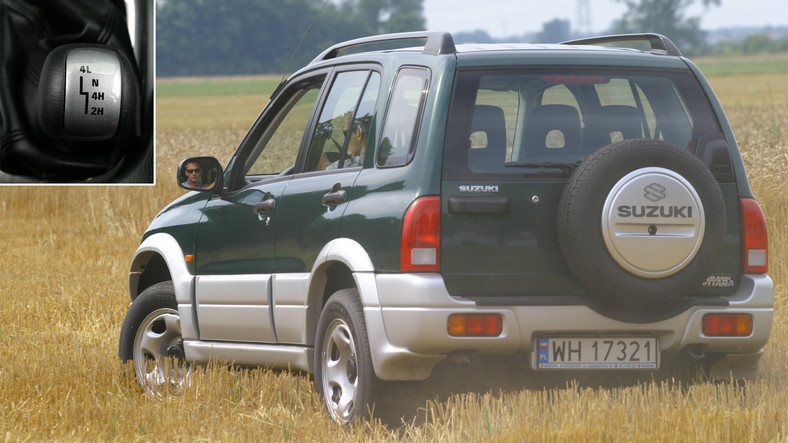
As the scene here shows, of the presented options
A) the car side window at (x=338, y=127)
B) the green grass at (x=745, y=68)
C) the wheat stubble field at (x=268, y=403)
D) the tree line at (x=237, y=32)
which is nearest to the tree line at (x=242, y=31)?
the tree line at (x=237, y=32)

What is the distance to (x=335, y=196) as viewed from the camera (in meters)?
5.91

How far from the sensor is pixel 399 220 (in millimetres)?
5355

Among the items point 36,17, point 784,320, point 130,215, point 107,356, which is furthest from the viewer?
point 130,215

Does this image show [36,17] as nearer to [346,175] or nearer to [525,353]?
[346,175]

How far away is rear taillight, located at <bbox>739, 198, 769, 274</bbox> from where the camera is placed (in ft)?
18.6

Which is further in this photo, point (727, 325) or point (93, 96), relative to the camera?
point (93, 96)

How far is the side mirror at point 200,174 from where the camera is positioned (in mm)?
6973

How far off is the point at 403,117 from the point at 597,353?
1369 mm

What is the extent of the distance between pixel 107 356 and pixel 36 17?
312 centimetres

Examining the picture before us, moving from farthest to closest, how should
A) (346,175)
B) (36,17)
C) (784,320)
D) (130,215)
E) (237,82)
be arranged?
(237,82)
(130,215)
(36,17)
(784,320)
(346,175)

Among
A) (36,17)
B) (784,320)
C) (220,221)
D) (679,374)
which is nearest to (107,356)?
(220,221)

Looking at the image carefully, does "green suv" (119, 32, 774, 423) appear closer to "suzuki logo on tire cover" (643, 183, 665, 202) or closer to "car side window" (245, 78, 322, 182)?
"suzuki logo on tire cover" (643, 183, 665, 202)

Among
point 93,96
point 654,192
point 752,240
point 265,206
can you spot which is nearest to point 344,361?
point 265,206

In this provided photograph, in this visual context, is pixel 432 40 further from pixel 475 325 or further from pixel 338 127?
pixel 475 325
